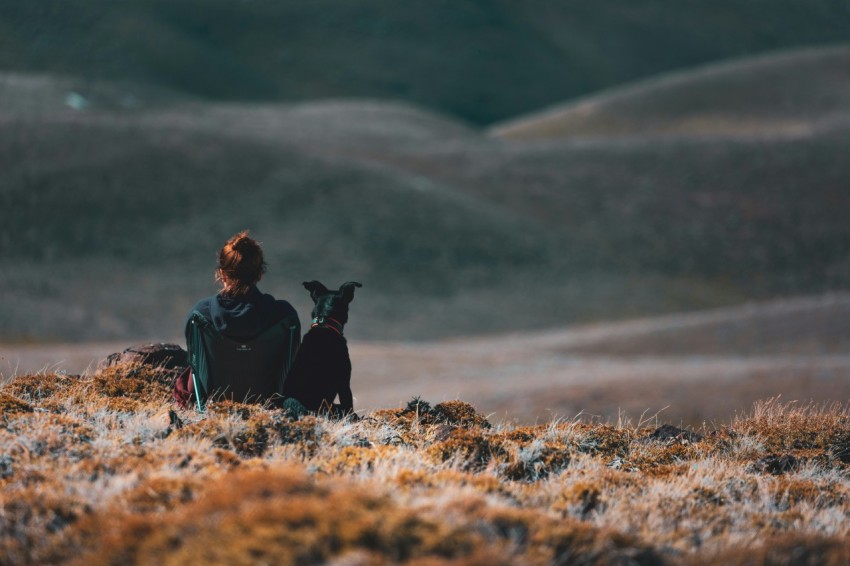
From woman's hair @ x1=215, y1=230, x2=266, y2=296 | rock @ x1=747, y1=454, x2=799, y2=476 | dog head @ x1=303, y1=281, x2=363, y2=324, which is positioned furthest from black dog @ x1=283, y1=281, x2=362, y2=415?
rock @ x1=747, y1=454, x2=799, y2=476

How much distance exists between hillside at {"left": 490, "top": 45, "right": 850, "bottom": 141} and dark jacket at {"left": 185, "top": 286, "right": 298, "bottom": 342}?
112293 mm

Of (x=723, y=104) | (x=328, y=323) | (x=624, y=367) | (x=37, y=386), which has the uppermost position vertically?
(x=723, y=104)

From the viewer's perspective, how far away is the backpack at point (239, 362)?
7.26 m

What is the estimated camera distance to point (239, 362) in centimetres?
744

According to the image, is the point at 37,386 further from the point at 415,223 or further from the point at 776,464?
the point at 415,223

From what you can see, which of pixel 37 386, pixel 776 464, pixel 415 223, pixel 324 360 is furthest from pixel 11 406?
pixel 415 223

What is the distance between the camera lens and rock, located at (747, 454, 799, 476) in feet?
26.0

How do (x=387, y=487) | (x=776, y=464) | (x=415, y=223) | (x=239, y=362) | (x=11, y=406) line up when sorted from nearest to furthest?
(x=387, y=487) < (x=11, y=406) < (x=239, y=362) < (x=776, y=464) < (x=415, y=223)

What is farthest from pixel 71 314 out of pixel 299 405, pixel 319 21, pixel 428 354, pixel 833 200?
pixel 319 21

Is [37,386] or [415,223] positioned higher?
[415,223]

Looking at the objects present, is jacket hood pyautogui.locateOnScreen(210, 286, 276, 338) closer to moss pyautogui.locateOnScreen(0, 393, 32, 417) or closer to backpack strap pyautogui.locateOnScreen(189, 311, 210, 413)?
backpack strap pyautogui.locateOnScreen(189, 311, 210, 413)

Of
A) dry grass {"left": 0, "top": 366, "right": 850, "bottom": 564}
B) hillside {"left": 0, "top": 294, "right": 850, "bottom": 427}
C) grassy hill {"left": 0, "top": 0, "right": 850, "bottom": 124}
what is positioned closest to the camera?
dry grass {"left": 0, "top": 366, "right": 850, "bottom": 564}

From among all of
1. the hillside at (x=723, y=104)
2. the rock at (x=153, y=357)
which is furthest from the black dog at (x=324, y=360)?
the hillside at (x=723, y=104)

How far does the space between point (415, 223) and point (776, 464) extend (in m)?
60.8
